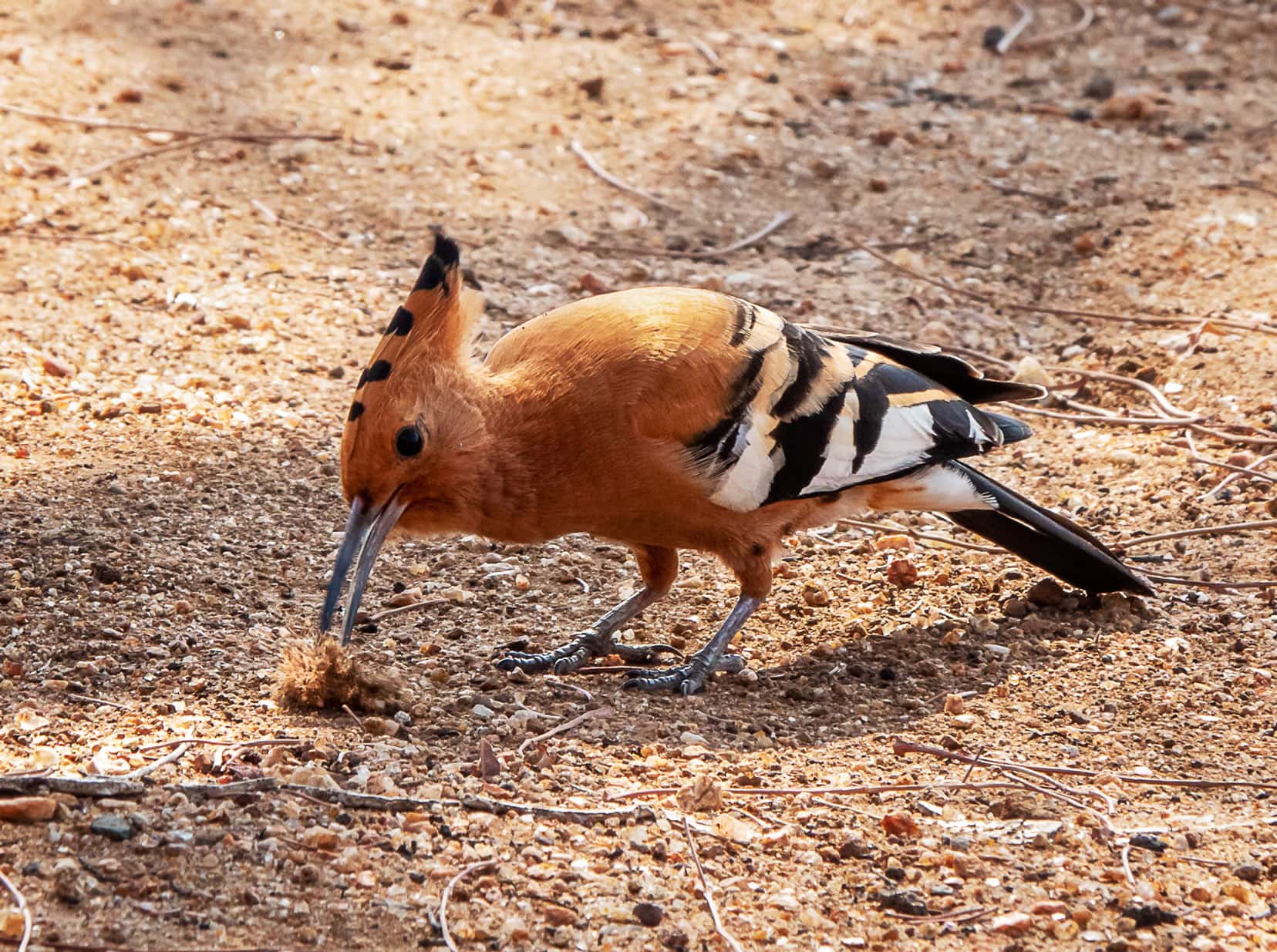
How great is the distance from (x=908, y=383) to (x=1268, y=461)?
151 centimetres

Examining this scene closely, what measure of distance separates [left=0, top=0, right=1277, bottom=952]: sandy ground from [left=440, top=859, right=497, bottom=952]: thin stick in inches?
0.9

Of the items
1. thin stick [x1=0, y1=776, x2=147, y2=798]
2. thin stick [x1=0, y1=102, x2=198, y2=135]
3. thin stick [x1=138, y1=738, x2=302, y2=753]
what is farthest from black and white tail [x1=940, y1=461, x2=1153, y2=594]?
thin stick [x1=0, y1=102, x2=198, y2=135]

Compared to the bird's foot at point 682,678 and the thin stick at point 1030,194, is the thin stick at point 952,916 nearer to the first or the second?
the bird's foot at point 682,678

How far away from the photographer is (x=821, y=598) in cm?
489

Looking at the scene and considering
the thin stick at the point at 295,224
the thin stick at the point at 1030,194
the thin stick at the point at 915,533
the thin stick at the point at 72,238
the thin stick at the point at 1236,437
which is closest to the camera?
the thin stick at the point at 915,533

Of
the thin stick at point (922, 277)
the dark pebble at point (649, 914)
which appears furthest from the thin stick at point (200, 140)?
the dark pebble at point (649, 914)

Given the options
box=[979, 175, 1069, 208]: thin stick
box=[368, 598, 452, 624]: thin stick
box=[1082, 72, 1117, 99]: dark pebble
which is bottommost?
box=[368, 598, 452, 624]: thin stick

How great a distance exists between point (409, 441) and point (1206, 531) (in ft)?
8.74

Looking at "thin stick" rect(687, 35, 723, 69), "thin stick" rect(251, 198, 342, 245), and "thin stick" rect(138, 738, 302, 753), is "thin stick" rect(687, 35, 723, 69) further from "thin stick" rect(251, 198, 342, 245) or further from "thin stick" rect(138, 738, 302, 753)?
"thin stick" rect(138, 738, 302, 753)

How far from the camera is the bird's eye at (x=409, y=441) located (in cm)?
383

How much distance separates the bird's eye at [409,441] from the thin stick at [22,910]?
4.63ft

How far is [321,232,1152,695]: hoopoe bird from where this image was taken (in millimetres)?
3928

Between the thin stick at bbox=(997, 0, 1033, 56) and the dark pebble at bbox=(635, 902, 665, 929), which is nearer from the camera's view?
the dark pebble at bbox=(635, 902, 665, 929)

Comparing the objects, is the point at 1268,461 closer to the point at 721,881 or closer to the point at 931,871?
the point at 931,871
